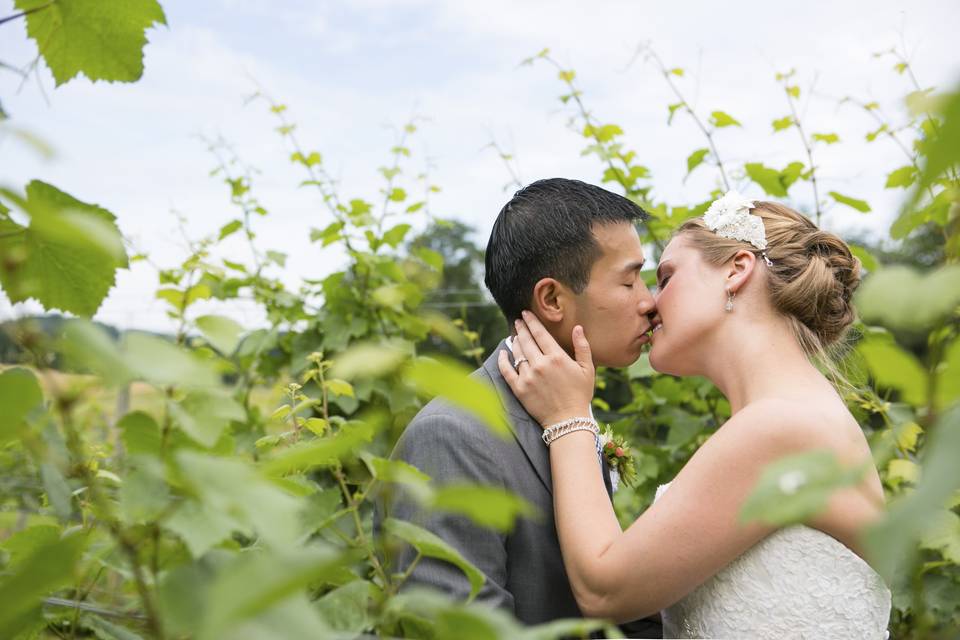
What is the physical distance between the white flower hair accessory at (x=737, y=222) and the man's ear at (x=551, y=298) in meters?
0.58

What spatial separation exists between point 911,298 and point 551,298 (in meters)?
2.25

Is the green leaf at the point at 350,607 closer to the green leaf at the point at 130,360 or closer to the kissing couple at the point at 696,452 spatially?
the green leaf at the point at 130,360

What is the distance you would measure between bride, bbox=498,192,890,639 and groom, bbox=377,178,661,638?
8cm

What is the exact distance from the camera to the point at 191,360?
0.62m

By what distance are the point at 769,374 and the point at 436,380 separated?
86.5 inches

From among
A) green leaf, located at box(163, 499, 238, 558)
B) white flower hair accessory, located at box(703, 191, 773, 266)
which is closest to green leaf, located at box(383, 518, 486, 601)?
green leaf, located at box(163, 499, 238, 558)

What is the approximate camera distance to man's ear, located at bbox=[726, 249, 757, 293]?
2703 mm

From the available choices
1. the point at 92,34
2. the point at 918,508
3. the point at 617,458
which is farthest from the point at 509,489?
the point at 918,508

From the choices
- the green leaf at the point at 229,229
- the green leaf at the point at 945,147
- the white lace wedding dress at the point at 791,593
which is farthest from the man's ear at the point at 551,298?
the green leaf at the point at 229,229

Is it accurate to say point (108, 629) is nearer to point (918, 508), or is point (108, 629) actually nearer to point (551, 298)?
point (918, 508)

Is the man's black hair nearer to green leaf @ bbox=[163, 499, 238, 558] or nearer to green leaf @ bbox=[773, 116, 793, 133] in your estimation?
green leaf @ bbox=[773, 116, 793, 133]

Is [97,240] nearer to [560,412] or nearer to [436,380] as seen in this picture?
[436,380]

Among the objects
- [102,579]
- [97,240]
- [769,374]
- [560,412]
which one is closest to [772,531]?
[769,374]

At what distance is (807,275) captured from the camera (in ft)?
8.79
